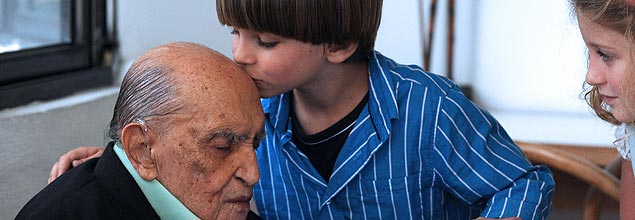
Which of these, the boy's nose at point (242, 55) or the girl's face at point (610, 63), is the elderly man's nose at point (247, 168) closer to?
the boy's nose at point (242, 55)

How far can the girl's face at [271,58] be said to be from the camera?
172 centimetres

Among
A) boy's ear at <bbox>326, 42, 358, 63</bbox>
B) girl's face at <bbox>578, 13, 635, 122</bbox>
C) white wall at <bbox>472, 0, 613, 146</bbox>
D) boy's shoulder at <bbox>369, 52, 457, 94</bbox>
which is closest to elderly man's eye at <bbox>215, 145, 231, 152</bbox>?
boy's ear at <bbox>326, 42, 358, 63</bbox>

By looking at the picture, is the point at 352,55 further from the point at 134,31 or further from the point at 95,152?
the point at 134,31

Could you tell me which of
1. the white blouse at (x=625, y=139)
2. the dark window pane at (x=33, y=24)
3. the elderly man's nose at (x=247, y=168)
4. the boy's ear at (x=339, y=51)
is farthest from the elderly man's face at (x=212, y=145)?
the dark window pane at (x=33, y=24)

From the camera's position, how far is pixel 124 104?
5.26 ft

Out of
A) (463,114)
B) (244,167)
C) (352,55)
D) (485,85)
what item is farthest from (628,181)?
(485,85)

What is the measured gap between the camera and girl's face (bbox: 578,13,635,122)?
158cm

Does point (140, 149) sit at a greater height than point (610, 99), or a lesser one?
lesser

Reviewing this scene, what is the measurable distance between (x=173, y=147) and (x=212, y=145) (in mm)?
59

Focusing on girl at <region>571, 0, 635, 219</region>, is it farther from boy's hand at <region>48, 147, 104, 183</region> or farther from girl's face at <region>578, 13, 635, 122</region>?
boy's hand at <region>48, 147, 104, 183</region>

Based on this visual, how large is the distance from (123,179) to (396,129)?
567mm

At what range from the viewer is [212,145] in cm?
159

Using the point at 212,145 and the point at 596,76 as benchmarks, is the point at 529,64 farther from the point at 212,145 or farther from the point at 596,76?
the point at 212,145

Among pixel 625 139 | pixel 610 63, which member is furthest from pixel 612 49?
pixel 625 139
